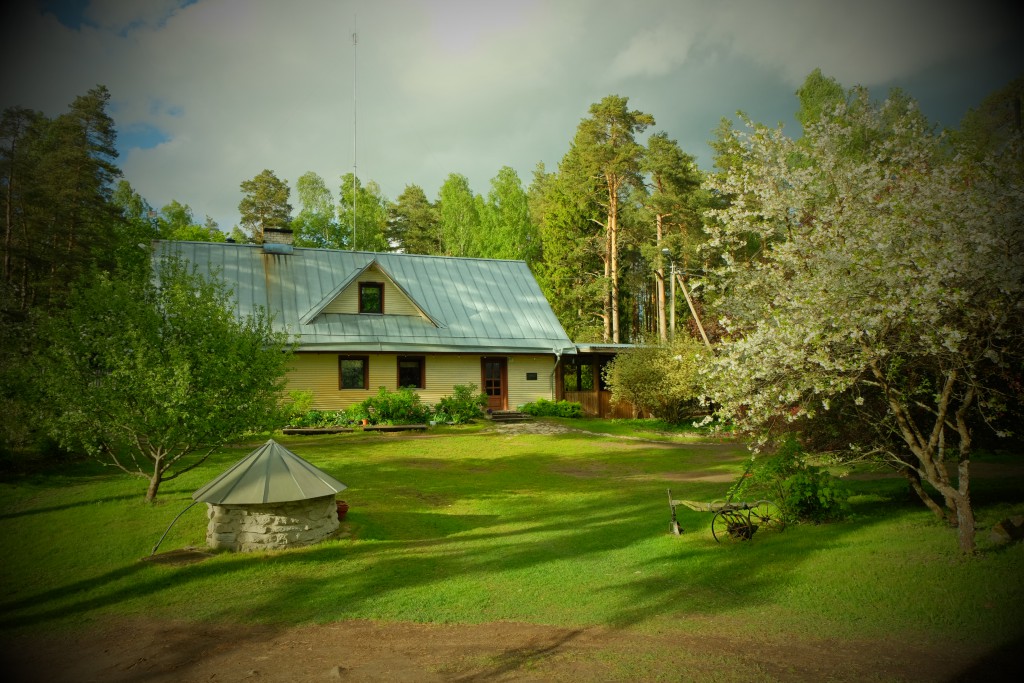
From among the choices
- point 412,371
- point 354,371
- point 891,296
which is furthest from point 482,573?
point 412,371

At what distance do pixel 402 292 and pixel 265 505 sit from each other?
15281 millimetres

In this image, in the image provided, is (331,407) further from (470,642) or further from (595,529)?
(470,642)

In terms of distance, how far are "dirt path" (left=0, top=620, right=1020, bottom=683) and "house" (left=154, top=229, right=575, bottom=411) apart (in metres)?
15.6

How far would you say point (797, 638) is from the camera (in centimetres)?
581

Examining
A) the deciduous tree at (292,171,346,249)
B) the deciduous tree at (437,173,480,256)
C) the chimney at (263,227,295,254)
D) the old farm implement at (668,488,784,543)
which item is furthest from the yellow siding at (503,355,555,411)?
the deciduous tree at (292,171,346,249)

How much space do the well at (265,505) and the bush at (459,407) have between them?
12.8 meters

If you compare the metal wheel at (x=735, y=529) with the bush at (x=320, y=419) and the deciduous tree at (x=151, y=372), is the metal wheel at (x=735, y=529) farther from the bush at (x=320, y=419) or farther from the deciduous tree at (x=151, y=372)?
the bush at (x=320, y=419)

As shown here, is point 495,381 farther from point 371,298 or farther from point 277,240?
point 277,240

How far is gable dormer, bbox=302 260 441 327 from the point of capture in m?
23.2

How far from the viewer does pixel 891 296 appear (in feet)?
22.4

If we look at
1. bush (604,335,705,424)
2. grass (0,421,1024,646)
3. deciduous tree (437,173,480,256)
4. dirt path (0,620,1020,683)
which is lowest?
dirt path (0,620,1020,683)

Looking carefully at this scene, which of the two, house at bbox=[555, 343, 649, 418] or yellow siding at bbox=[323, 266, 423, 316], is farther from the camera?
house at bbox=[555, 343, 649, 418]

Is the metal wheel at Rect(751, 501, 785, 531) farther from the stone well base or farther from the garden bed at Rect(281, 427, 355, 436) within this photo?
the garden bed at Rect(281, 427, 355, 436)

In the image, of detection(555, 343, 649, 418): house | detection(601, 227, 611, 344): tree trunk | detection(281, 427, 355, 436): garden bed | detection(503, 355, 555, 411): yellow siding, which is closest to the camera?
detection(281, 427, 355, 436): garden bed
